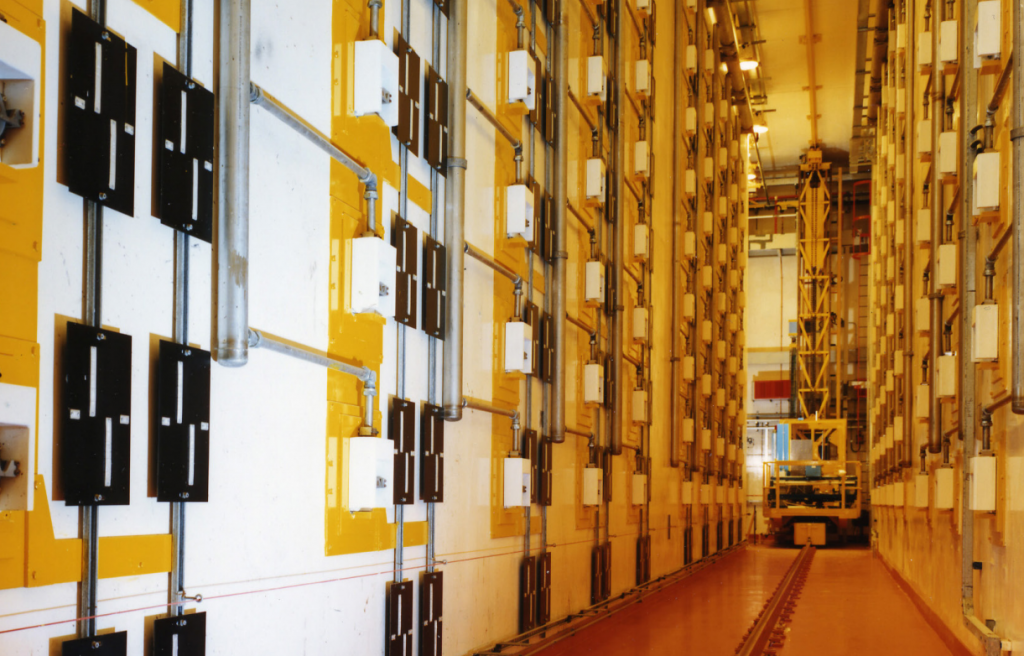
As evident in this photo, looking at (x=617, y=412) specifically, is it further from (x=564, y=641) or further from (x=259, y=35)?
(x=259, y=35)

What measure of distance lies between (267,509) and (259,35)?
2390mm

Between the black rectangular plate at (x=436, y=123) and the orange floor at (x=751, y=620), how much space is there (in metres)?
4.29

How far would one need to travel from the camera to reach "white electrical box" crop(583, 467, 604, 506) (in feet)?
38.0

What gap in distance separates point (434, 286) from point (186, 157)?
9.85 feet

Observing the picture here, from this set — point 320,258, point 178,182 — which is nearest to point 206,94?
point 178,182

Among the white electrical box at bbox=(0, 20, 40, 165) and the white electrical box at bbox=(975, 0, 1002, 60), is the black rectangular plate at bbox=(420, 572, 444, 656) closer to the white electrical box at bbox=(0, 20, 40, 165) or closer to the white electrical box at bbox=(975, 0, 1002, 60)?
the white electrical box at bbox=(0, 20, 40, 165)

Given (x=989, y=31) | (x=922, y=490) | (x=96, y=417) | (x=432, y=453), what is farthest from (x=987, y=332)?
(x=96, y=417)

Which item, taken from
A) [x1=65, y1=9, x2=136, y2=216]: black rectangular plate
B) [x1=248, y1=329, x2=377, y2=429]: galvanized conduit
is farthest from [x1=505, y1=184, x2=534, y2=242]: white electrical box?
[x1=65, y1=9, x2=136, y2=216]: black rectangular plate

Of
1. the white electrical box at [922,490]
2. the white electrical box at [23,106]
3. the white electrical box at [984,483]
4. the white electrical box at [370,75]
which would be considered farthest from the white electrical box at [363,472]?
the white electrical box at [922,490]

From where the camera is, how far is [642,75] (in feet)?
48.1

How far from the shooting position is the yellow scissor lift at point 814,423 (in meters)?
29.3

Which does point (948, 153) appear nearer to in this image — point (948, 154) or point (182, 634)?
point (948, 154)

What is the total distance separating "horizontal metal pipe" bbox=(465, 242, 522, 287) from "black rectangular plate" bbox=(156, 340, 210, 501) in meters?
3.75

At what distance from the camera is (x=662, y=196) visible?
1712 centimetres
